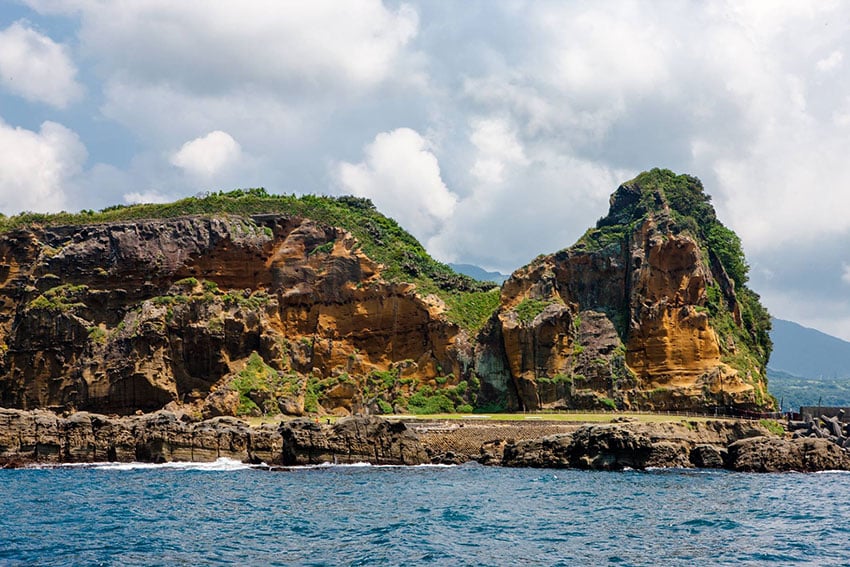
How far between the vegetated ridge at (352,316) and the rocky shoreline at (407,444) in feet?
37.5

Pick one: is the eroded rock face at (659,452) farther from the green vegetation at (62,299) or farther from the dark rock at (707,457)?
the green vegetation at (62,299)

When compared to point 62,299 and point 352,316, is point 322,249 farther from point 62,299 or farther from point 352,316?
point 62,299

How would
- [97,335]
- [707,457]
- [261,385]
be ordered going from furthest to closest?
[97,335], [261,385], [707,457]

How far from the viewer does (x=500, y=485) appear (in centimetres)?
4616

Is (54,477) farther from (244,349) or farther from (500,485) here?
(244,349)

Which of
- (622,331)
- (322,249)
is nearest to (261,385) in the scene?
(322,249)

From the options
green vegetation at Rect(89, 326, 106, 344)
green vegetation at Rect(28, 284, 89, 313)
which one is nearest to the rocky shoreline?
green vegetation at Rect(89, 326, 106, 344)

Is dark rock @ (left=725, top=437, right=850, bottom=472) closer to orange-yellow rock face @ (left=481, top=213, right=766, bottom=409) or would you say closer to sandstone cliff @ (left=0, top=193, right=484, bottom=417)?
orange-yellow rock face @ (left=481, top=213, right=766, bottom=409)

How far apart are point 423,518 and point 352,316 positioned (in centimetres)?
4614

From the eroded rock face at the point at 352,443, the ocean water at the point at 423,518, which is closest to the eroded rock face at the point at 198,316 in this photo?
the eroded rock face at the point at 352,443

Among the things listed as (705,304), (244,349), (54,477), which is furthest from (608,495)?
(244,349)

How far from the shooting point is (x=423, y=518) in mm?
35469

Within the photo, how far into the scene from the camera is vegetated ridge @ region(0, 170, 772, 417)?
7275 cm

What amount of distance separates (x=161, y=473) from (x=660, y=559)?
3211 cm
